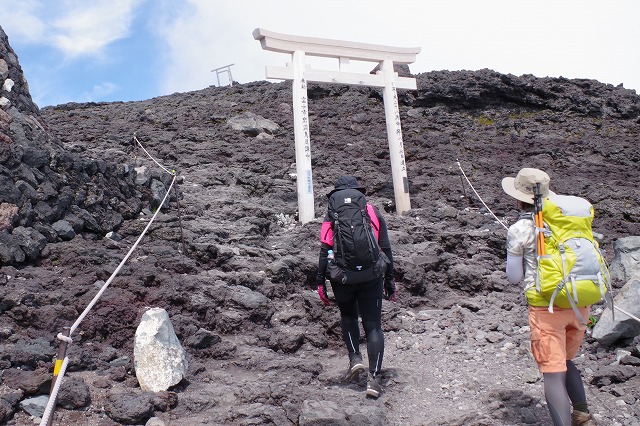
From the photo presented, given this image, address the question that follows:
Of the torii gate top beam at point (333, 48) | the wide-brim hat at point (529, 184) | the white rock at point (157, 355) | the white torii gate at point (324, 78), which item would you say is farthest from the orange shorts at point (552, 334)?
the torii gate top beam at point (333, 48)

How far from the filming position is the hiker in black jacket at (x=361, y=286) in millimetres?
4656

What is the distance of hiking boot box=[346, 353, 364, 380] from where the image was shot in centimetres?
482

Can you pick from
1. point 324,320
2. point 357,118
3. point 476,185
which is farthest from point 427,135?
point 324,320

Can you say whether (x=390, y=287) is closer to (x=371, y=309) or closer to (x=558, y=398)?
(x=371, y=309)

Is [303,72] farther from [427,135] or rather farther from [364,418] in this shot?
[364,418]

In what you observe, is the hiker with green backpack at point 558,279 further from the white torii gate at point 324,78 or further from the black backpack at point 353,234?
the white torii gate at point 324,78

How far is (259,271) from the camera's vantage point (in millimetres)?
7340

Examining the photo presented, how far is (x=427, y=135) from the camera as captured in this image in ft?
50.9

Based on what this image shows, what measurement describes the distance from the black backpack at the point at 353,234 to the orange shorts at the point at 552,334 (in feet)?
4.51

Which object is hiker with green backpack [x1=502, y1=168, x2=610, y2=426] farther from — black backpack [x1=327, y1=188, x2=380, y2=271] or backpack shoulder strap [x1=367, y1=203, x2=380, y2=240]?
backpack shoulder strap [x1=367, y1=203, x2=380, y2=240]

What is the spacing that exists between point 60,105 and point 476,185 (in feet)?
44.1

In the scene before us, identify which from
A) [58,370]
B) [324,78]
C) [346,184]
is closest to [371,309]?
[346,184]

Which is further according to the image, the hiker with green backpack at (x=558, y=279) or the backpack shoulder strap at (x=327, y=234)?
the backpack shoulder strap at (x=327, y=234)

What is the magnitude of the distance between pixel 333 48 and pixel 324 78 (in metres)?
0.71
